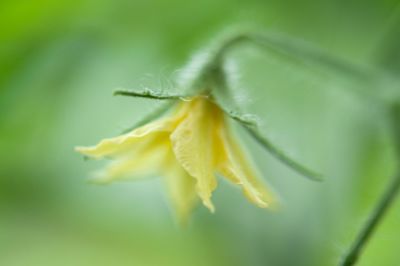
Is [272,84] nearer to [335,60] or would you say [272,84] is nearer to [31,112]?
[335,60]

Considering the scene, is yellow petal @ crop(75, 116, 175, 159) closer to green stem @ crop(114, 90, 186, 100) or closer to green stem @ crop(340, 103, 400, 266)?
green stem @ crop(114, 90, 186, 100)

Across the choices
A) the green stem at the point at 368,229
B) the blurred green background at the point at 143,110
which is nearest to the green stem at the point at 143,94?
the blurred green background at the point at 143,110

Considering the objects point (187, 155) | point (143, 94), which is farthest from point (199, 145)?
point (143, 94)

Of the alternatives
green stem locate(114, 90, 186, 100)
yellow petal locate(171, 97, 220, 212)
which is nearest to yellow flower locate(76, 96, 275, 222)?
yellow petal locate(171, 97, 220, 212)

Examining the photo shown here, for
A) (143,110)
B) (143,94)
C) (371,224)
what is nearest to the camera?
(143,94)

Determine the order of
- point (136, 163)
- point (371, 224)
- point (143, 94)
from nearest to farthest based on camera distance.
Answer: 1. point (143, 94)
2. point (371, 224)
3. point (136, 163)

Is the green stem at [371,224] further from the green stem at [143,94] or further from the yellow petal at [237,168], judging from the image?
the green stem at [143,94]

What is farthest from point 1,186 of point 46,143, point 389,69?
point 389,69

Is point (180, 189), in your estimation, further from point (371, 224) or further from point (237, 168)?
point (371, 224)
